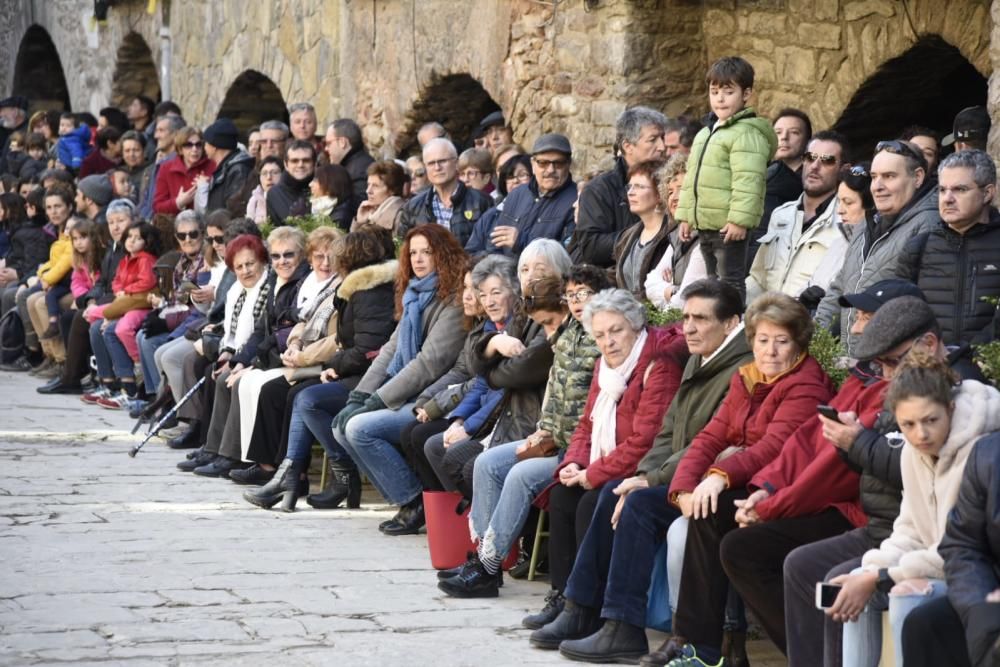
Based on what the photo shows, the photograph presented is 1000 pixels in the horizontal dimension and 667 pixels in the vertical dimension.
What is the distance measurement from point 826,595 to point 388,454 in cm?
345

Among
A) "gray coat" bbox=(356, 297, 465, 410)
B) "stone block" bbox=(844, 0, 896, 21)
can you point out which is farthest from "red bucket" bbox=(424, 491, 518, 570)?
"stone block" bbox=(844, 0, 896, 21)

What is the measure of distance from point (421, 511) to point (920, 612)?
376 cm

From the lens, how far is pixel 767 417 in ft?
18.5

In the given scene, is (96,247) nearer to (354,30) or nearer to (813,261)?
(354,30)

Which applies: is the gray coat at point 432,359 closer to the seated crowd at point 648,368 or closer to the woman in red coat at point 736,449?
the seated crowd at point 648,368

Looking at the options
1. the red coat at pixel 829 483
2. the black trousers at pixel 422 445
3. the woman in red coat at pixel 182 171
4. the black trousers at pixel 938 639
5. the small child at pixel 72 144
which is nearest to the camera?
the black trousers at pixel 938 639

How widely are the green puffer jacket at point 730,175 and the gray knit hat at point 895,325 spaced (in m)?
1.79

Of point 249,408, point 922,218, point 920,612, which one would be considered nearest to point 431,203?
point 249,408

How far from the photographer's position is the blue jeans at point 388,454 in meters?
7.93

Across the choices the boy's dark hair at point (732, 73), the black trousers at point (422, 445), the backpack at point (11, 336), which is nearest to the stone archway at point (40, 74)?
the backpack at point (11, 336)

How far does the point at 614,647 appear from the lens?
18.7 feet

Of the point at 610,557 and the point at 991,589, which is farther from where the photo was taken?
the point at 610,557

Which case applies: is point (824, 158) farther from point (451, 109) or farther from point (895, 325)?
point (451, 109)

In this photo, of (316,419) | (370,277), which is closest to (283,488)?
(316,419)
